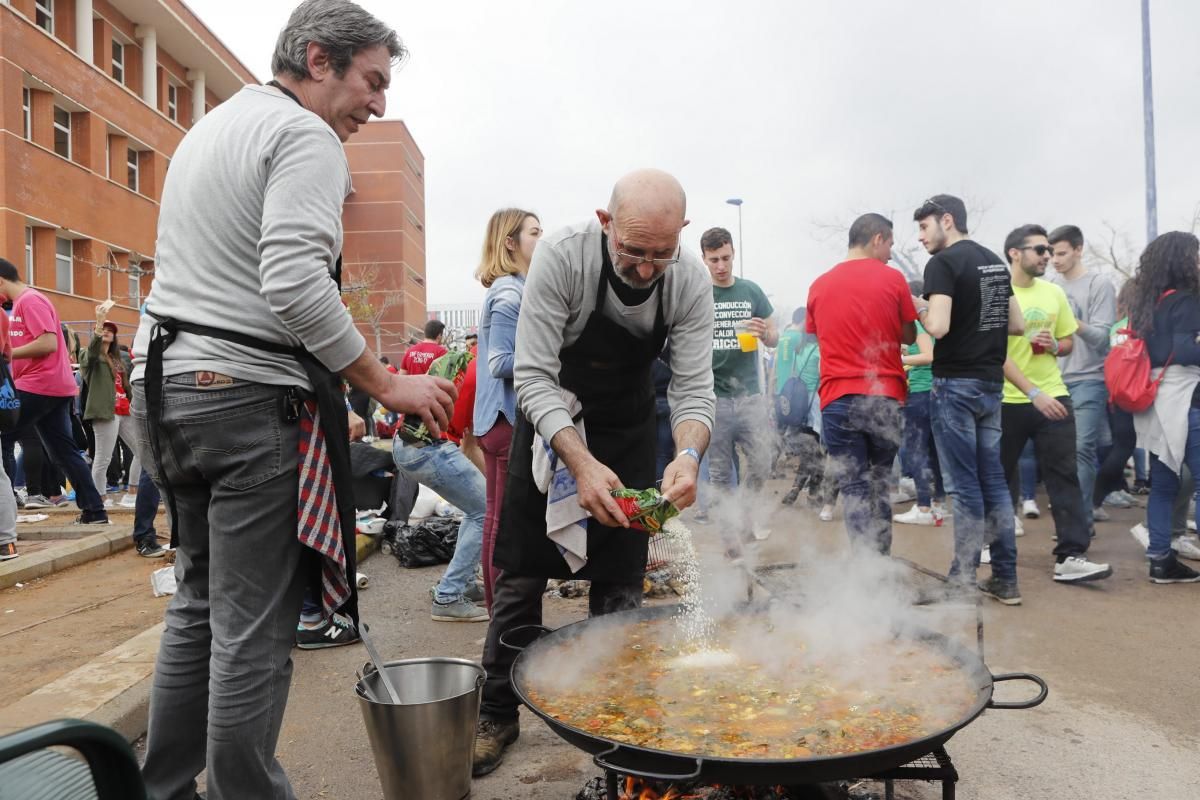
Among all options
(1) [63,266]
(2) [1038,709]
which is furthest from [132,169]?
(2) [1038,709]

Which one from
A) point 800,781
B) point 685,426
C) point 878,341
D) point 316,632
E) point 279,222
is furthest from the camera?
point 878,341

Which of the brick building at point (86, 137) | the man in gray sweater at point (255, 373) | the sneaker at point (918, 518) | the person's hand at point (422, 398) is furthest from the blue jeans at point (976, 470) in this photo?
the brick building at point (86, 137)

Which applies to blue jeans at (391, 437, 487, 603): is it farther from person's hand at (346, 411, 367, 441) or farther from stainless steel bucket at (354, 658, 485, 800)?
person's hand at (346, 411, 367, 441)

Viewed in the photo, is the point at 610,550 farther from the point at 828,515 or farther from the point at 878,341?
the point at 828,515

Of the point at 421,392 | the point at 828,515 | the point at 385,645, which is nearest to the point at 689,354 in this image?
the point at 421,392

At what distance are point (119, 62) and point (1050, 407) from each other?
30.1 m

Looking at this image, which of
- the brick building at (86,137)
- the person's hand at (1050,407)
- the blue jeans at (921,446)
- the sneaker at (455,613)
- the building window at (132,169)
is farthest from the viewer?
the building window at (132,169)

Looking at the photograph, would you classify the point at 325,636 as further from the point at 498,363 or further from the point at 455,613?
the point at 498,363

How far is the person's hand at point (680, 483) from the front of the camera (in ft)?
8.52

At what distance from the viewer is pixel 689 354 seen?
309 cm

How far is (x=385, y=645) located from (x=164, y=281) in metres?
2.88

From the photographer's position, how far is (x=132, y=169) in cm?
2655

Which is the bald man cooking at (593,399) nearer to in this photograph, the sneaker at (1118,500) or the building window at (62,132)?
the sneaker at (1118,500)

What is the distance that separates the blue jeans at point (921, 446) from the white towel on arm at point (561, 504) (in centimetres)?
579
